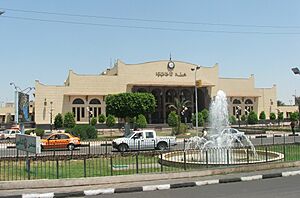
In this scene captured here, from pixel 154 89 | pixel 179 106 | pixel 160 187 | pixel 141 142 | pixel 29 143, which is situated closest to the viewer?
pixel 160 187

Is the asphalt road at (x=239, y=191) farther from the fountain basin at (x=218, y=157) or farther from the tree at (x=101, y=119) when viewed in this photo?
the tree at (x=101, y=119)

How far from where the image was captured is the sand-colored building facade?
7112cm

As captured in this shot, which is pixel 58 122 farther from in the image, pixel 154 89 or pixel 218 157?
pixel 218 157

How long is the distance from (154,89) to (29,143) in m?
64.4

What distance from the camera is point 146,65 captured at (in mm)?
77125

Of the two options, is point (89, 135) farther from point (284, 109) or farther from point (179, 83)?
point (284, 109)

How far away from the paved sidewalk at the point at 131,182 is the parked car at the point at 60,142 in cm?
1741

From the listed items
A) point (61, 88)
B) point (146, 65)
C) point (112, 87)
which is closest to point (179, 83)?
point (146, 65)

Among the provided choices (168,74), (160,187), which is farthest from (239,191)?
(168,74)

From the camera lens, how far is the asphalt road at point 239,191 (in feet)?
35.8

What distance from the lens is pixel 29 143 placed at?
48.1 ft

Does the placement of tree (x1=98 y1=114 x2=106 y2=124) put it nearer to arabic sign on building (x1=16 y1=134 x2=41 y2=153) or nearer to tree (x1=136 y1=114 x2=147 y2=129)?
tree (x1=136 y1=114 x2=147 y2=129)

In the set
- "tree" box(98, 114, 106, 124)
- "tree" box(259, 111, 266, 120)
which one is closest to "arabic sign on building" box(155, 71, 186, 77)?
"tree" box(98, 114, 106, 124)

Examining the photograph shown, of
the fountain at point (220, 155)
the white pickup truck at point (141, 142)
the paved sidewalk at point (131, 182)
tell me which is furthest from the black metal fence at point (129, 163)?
the white pickup truck at point (141, 142)
